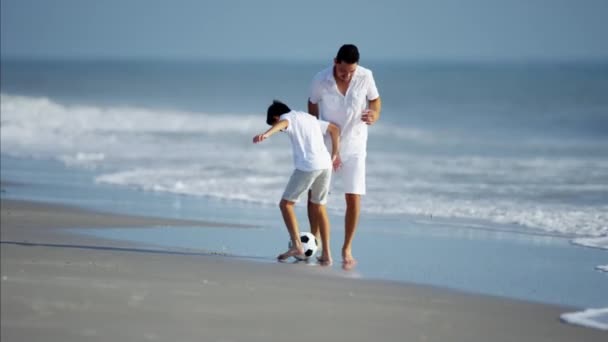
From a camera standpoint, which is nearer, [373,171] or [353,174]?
[353,174]

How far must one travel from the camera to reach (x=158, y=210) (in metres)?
11.6

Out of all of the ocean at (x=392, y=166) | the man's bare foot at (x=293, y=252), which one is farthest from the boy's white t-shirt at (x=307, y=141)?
the ocean at (x=392, y=166)

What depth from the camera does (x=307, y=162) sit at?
27.2ft

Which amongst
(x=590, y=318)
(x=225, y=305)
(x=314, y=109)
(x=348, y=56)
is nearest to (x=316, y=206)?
(x=314, y=109)

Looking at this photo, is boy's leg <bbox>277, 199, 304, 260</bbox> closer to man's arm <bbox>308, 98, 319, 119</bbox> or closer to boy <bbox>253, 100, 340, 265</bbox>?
boy <bbox>253, 100, 340, 265</bbox>

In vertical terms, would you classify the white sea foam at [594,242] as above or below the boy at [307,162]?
below

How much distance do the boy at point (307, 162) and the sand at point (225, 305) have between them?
35 cm

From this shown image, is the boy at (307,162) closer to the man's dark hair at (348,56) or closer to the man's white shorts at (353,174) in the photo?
the man's white shorts at (353,174)

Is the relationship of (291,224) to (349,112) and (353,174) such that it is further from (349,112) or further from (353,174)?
(349,112)

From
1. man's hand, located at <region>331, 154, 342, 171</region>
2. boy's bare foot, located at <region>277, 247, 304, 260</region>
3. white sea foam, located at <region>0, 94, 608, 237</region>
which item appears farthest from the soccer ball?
white sea foam, located at <region>0, 94, 608, 237</region>

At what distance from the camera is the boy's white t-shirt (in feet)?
27.1

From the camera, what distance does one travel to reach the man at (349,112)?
8422 mm

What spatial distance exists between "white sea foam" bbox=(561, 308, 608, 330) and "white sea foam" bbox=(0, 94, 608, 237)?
3465 millimetres

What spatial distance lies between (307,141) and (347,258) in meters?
0.99
